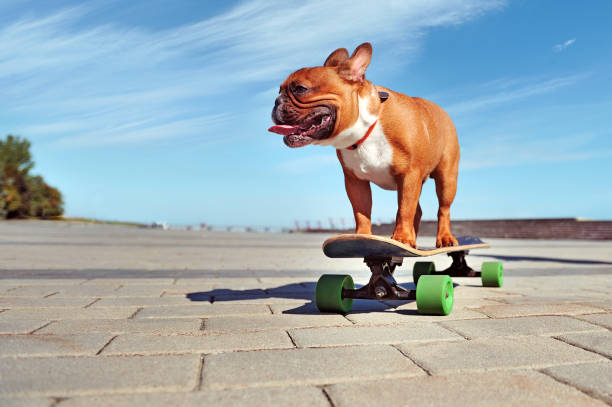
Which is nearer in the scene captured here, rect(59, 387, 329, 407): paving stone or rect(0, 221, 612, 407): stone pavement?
rect(59, 387, 329, 407): paving stone

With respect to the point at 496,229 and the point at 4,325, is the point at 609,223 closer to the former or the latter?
the point at 496,229

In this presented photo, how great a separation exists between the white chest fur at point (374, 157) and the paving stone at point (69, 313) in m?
1.96

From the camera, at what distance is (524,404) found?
5.34 feet

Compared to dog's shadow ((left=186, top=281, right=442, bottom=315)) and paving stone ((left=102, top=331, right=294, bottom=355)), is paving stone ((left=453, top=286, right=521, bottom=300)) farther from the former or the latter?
paving stone ((left=102, top=331, right=294, bottom=355))

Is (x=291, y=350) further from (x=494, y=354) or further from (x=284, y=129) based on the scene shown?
(x=284, y=129)

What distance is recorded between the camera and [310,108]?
3.16 meters

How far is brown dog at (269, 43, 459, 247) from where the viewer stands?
3172 mm

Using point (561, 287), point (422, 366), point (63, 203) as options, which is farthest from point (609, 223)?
point (63, 203)

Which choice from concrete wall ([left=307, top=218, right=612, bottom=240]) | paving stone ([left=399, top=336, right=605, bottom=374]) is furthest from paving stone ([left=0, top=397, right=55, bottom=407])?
concrete wall ([left=307, top=218, right=612, bottom=240])

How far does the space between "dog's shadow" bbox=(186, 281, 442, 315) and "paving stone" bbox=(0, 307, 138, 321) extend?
2.44 feet

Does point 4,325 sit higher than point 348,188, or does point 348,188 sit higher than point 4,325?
point 348,188

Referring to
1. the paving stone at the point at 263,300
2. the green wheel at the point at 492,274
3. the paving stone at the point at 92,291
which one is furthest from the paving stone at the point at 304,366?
the green wheel at the point at 492,274

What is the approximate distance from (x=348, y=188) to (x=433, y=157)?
739 mm

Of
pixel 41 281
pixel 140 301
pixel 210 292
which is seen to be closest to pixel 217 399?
pixel 140 301
